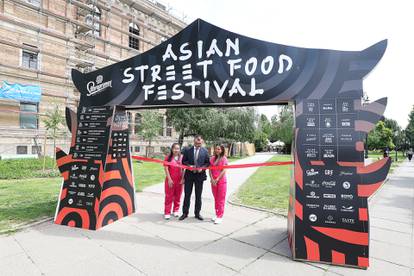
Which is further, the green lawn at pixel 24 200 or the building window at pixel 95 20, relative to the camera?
the building window at pixel 95 20

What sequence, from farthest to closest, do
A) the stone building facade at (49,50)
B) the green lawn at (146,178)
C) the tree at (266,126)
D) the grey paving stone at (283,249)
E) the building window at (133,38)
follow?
the tree at (266,126) < the building window at (133,38) < the stone building facade at (49,50) < the green lawn at (146,178) < the grey paving stone at (283,249)

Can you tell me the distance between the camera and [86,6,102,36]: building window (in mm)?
22484

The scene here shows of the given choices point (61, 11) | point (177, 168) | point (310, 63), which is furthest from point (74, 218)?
point (61, 11)

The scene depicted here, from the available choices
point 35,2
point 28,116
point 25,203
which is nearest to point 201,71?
point 25,203

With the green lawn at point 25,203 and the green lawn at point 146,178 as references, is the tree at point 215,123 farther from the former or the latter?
the green lawn at point 25,203

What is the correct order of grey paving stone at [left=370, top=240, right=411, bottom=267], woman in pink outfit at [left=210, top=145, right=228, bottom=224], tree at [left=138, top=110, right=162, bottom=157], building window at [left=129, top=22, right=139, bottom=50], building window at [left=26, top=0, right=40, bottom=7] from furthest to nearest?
building window at [left=129, top=22, right=139, bottom=50]
tree at [left=138, top=110, right=162, bottom=157]
building window at [left=26, top=0, right=40, bottom=7]
woman in pink outfit at [left=210, top=145, right=228, bottom=224]
grey paving stone at [left=370, top=240, right=411, bottom=267]

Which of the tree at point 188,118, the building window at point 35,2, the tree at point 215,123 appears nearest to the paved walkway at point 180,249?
the tree at point 215,123

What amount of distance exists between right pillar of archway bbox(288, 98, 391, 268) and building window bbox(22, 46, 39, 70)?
22193 mm

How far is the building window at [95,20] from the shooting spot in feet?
73.8

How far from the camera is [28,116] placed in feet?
61.6

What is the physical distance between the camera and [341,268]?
3.15m

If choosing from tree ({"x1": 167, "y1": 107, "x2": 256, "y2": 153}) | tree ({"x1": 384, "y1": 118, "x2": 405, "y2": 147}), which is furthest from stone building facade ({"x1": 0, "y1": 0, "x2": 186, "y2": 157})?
tree ({"x1": 384, "y1": 118, "x2": 405, "y2": 147})

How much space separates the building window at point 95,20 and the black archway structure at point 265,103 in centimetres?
2112

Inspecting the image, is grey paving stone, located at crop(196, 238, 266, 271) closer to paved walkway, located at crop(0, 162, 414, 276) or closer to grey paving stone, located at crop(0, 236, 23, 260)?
paved walkway, located at crop(0, 162, 414, 276)
